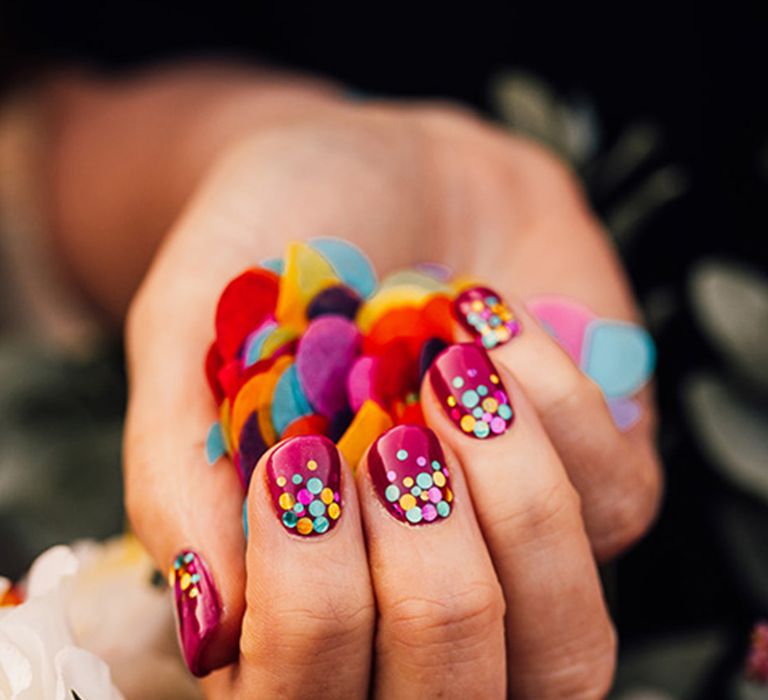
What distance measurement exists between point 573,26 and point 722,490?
540 millimetres

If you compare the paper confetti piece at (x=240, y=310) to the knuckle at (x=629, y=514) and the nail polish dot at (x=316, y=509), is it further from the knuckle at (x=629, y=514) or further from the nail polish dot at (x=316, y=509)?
the knuckle at (x=629, y=514)

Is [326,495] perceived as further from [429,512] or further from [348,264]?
[348,264]

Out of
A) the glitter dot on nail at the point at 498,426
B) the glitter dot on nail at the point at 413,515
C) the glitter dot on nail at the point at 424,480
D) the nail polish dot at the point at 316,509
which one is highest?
Answer: the glitter dot on nail at the point at 498,426

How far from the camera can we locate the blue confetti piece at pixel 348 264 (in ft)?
1.71

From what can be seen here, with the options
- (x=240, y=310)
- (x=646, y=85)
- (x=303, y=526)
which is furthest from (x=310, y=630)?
(x=646, y=85)

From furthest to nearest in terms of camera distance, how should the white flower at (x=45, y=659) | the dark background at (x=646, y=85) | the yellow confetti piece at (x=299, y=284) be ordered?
the dark background at (x=646, y=85)
the yellow confetti piece at (x=299, y=284)
the white flower at (x=45, y=659)

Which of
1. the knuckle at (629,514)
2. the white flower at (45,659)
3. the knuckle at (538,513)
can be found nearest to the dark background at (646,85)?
the knuckle at (629,514)

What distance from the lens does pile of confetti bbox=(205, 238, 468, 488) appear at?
1.38 ft

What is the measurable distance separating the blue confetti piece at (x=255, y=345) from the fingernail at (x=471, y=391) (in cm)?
8

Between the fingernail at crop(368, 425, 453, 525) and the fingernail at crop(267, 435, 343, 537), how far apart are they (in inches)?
0.8

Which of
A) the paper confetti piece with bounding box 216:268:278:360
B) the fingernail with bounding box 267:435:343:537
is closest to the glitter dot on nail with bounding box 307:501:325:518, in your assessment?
the fingernail with bounding box 267:435:343:537

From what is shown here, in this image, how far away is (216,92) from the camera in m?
1.02

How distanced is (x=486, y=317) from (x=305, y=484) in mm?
138

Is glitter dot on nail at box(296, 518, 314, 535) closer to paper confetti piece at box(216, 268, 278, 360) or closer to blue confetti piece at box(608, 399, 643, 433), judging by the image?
paper confetti piece at box(216, 268, 278, 360)
